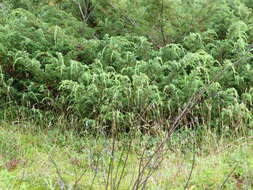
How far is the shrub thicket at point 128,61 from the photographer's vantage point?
496cm

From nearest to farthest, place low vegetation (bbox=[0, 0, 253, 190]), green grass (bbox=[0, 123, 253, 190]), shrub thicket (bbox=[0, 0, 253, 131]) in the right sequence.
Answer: green grass (bbox=[0, 123, 253, 190]) → low vegetation (bbox=[0, 0, 253, 190]) → shrub thicket (bbox=[0, 0, 253, 131])

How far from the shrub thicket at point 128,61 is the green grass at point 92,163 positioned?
16.9 inches

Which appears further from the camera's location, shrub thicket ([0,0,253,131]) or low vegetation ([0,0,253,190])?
shrub thicket ([0,0,253,131])

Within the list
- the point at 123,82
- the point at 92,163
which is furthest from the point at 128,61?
the point at 92,163

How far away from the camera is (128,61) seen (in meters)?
5.49

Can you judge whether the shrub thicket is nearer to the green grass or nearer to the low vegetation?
the low vegetation

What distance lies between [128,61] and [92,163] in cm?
268

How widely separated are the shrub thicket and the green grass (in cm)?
43

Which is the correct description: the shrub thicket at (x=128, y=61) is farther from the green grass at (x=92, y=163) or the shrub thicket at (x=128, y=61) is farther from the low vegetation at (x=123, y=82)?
the green grass at (x=92, y=163)

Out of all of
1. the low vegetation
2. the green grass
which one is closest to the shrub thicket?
the low vegetation

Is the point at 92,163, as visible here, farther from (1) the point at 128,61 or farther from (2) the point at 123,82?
(1) the point at 128,61

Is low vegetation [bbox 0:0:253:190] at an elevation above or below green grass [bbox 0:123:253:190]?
above

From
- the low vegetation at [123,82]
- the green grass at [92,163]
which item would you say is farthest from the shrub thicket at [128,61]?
the green grass at [92,163]

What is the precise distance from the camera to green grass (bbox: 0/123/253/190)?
320cm
